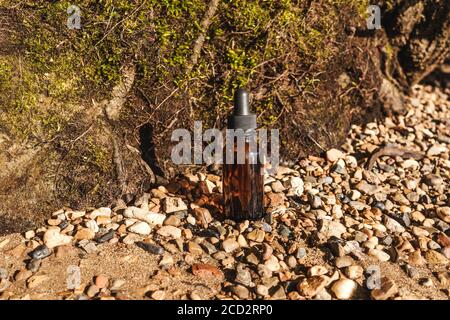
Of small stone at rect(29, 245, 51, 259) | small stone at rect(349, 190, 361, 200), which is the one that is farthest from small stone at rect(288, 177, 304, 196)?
small stone at rect(29, 245, 51, 259)

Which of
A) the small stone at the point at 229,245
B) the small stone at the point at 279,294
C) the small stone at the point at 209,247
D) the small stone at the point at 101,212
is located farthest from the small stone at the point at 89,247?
the small stone at the point at 279,294

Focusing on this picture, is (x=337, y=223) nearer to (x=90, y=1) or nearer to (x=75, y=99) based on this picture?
(x=75, y=99)

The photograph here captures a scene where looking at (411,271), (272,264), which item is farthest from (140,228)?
(411,271)

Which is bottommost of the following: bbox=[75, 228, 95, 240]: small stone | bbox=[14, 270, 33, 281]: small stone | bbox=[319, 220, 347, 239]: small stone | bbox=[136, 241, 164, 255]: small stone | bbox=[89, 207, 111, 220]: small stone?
bbox=[14, 270, 33, 281]: small stone

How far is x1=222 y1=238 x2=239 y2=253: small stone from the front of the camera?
2479 mm

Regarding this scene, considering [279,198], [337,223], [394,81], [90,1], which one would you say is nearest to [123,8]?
[90,1]

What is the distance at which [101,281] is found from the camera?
2193 mm

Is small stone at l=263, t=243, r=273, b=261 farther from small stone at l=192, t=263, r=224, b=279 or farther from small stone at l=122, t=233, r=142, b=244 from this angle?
small stone at l=122, t=233, r=142, b=244

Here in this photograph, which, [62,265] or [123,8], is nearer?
[62,265]

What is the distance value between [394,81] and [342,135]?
3.20 ft

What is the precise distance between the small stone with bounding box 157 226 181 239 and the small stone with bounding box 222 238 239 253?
28 cm

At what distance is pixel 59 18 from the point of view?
2641 millimetres

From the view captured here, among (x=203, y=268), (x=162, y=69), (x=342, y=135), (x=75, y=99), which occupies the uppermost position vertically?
(x=162, y=69)

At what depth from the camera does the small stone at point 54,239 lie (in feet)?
7.98
